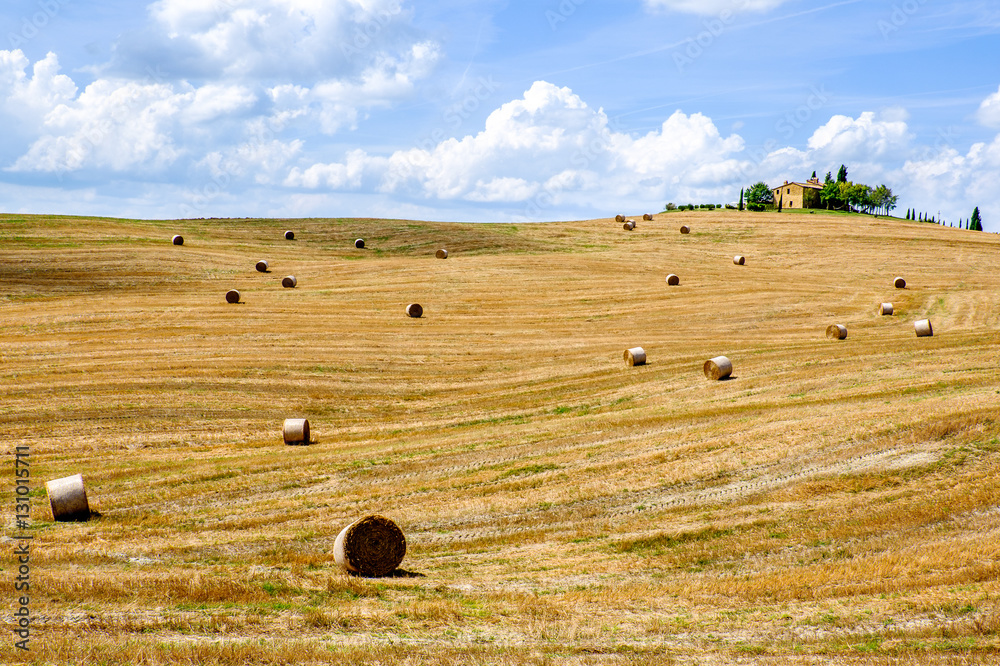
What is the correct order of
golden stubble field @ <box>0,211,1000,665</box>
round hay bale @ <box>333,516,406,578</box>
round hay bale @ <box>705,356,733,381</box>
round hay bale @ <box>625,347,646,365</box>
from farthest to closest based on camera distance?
round hay bale @ <box>625,347,646,365</box> < round hay bale @ <box>705,356,733,381</box> < round hay bale @ <box>333,516,406,578</box> < golden stubble field @ <box>0,211,1000,665</box>

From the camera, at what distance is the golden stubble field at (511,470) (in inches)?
417

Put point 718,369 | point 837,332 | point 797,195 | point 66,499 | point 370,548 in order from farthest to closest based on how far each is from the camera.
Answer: point 797,195 → point 837,332 → point 718,369 → point 66,499 → point 370,548

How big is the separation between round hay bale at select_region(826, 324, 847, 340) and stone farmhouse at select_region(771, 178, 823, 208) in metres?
110

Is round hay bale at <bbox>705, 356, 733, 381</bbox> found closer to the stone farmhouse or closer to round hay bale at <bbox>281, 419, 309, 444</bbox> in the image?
round hay bale at <bbox>281, 419, 309, 444</bbox>

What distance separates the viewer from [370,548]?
1336 centimetres

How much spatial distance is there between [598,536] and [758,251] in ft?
170

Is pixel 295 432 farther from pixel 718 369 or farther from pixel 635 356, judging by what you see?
pixel 718 369

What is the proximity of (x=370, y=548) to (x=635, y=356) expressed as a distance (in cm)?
1900

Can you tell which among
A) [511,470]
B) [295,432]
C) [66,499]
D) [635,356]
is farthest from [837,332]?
[66,499]

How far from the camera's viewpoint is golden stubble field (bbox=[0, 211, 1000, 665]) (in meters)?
10.6

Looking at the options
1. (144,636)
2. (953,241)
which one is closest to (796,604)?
(144,636)

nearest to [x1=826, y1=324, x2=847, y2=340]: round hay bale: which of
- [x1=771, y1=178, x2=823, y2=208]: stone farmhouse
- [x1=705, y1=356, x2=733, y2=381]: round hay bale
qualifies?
[x1=705, y1=356, x2=733, y2=381]: round hay bale

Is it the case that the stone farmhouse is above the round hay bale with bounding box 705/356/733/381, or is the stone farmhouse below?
above

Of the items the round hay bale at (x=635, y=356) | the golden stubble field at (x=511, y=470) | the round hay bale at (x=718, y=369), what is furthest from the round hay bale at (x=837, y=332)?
the round hay bale at (x=635, y=356)
